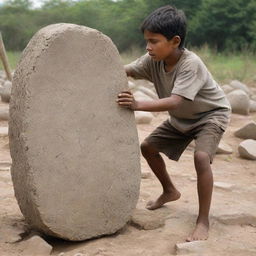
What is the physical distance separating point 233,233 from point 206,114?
2.34 feet

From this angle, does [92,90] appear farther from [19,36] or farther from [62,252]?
[19,36]

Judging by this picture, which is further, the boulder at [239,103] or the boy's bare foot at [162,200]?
the boulder at [239,103]

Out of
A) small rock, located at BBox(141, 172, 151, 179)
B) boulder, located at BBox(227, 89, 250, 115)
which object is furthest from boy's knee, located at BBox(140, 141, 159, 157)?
boulder, located at BBox(227, 89, 250, 115)

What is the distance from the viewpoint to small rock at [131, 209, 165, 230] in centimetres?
330

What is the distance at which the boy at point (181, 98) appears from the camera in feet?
10.1

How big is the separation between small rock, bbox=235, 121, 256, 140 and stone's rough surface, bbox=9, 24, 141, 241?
11.1 feet

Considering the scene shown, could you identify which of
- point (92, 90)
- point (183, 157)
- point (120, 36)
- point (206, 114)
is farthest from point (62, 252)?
point (120, 36)

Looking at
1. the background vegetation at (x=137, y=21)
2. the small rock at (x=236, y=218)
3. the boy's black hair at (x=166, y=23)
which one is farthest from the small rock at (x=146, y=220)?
the background vegetation at (x=137, y=21)

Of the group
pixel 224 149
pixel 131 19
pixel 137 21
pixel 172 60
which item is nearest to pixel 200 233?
pixel 172 60

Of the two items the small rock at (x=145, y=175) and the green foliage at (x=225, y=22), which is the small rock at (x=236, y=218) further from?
the green foliage at (x=225, y=22)

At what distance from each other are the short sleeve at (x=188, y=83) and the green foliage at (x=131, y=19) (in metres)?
13.6

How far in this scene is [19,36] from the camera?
2122 centimetres

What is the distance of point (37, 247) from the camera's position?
2861mm

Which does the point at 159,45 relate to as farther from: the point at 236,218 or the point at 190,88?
the point at 236,218
